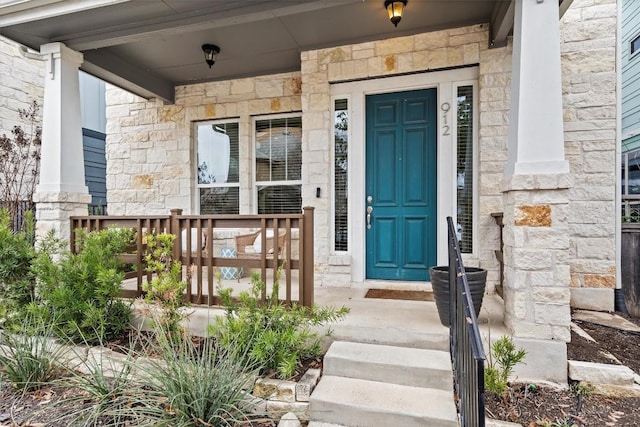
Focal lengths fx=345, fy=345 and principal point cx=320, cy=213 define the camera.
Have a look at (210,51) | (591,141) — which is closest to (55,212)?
(210,51)

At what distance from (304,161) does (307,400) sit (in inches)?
103

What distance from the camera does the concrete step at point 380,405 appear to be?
1806 mm

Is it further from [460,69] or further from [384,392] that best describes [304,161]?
[384,392]

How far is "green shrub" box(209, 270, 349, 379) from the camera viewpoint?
6.84ft

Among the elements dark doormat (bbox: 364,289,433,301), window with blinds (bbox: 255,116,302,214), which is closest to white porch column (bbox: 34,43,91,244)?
window with blinds (bbox: 255,116,302,214)

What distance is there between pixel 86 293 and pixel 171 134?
2903mm

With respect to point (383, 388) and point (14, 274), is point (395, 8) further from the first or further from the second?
point (14, 274)

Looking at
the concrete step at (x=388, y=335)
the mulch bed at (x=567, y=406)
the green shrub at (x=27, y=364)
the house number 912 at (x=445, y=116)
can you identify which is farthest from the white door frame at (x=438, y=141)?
the green shrub at (x=27, y=364)

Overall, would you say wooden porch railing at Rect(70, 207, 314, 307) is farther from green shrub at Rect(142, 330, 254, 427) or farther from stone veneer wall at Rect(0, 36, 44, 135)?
stone veneer wall at Rect(0, 36, 44, 135)

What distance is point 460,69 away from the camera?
3.58 meters

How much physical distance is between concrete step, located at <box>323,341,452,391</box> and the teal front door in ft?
5.04

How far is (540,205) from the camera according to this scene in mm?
2215

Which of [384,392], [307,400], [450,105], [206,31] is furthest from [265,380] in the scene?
[206,31]

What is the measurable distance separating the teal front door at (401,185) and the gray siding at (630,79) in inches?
170
